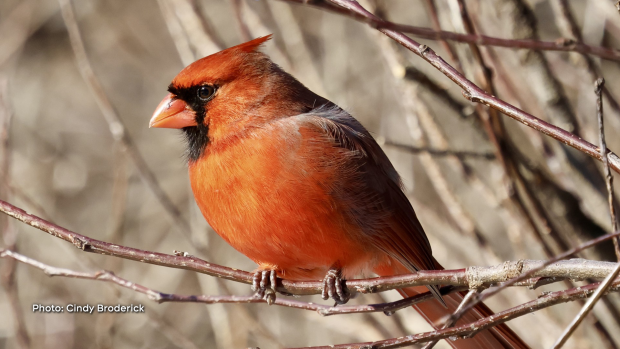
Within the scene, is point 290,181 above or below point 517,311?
above

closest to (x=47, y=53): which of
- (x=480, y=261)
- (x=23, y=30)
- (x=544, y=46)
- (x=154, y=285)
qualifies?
(x=23, y=30)

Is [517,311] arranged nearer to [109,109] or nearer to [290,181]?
[290,181]

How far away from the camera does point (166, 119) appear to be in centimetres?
290

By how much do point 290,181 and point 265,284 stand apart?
0.39m

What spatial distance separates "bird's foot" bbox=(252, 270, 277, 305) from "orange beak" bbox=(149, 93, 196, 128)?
29.4 inches

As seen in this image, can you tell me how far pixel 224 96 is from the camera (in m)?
2.85

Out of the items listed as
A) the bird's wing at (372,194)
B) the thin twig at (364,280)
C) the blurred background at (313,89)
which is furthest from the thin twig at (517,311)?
the blurred background at (313,89)

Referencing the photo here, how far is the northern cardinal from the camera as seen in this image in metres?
2.46

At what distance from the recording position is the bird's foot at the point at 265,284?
2429 millimetres

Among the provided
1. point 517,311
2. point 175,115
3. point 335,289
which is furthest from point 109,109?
point 517,311

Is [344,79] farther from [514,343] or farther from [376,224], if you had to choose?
[514,343]

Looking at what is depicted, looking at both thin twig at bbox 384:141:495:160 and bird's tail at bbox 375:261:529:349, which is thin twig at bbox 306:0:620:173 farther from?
thin twig at bbox 384:141:495:160

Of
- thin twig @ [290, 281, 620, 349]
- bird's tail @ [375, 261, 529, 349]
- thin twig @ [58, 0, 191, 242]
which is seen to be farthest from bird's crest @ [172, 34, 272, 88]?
thin twig @ [290, 281, 620, 349]

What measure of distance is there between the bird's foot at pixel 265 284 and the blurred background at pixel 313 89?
2.74ft
